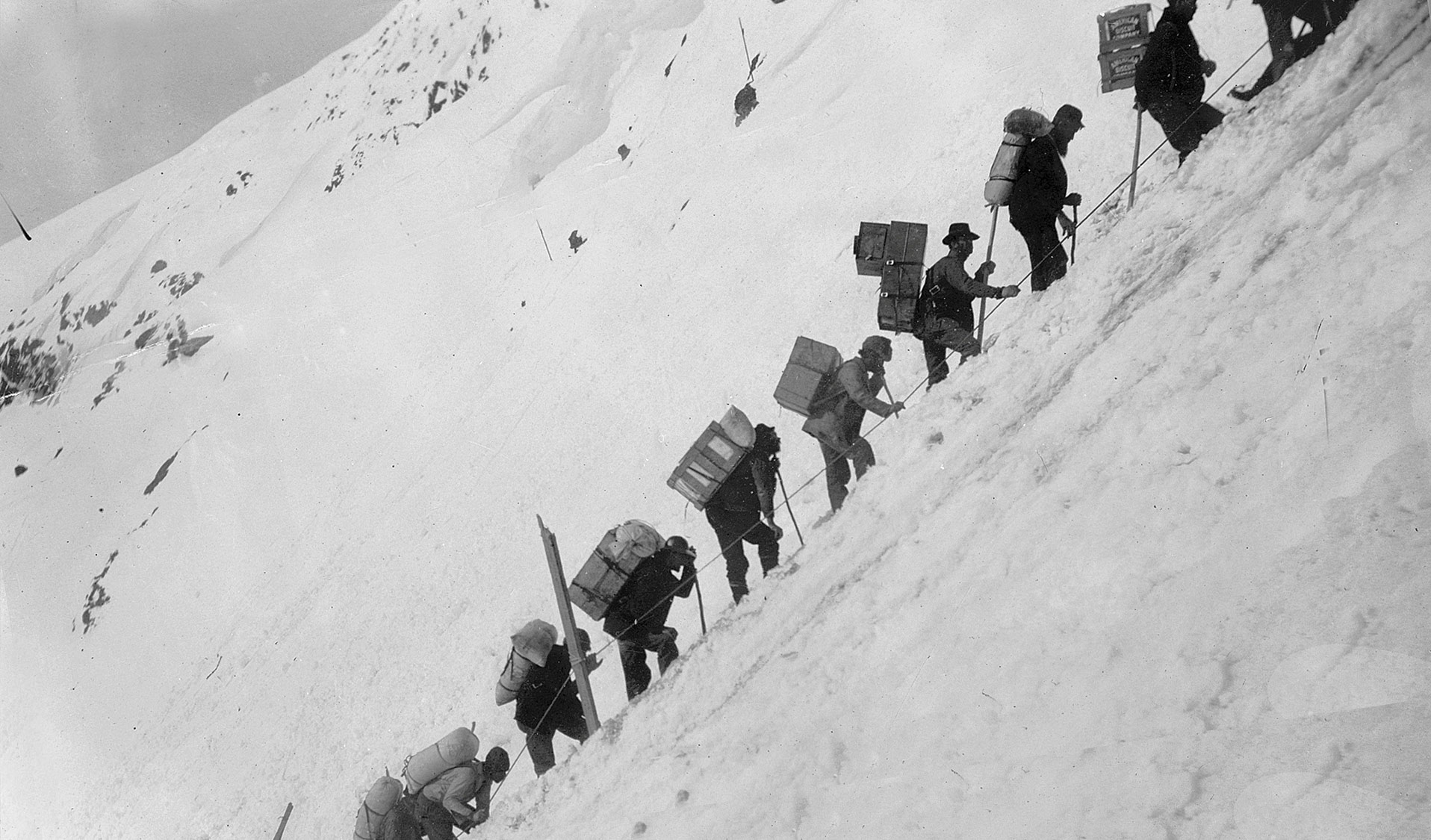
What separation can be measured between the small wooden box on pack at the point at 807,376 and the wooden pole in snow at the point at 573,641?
2.15m

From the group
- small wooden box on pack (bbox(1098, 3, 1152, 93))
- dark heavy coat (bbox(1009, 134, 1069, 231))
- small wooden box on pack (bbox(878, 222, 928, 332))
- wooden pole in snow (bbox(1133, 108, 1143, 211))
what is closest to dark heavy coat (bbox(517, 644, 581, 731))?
small wooden box on pack (bbox(878, 222, 928, 332))

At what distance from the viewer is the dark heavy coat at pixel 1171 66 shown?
20.0 ft

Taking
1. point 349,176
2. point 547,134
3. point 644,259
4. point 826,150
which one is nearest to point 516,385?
point 644,259

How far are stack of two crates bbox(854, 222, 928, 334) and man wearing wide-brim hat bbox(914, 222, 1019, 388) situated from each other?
0.19 metres

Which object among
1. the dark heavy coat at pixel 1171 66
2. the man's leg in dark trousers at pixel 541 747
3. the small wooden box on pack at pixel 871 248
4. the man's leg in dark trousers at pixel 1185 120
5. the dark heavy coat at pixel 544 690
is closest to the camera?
the dark heavy coat at pixel 1171 66

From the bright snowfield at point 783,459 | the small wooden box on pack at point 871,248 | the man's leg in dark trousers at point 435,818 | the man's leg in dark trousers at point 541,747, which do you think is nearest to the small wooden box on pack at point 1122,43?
the bright snowfield at point 783,459

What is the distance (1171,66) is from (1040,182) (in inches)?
41.4

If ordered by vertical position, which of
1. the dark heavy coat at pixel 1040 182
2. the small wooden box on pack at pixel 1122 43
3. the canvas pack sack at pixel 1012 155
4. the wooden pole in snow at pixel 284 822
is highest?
the small wooden box on pack at pixel 1122 43

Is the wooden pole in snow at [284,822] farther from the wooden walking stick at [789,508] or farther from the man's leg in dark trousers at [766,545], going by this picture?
the wooden walking stick at [789,508]

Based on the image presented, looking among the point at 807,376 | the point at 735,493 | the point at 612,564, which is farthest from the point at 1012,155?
the point at 612,564

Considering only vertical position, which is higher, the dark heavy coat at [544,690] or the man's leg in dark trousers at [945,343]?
the man's leg in dark trousers at [945,343]

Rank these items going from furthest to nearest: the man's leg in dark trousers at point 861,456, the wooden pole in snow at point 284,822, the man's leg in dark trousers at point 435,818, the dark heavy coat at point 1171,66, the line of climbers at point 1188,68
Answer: the wooden pole in snow at point 284,822 < the man's leg in dark trousers at point 435,818 < the man's leg in dark trousers at point 861,456 < the dark heavy coat at point 1171,66 < the line of climbers at point 1188,68

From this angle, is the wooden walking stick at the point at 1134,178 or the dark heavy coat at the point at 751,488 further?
the dark heavy coat at the point at 751,488

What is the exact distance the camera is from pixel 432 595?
914cm
